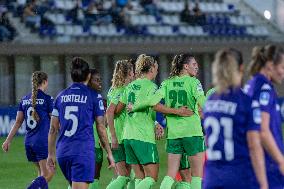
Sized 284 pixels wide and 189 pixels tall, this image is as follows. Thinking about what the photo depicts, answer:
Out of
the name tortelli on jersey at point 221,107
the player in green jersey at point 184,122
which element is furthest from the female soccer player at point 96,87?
the name tortelli on jersey at point 221,107

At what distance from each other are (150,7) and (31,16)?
5907mm

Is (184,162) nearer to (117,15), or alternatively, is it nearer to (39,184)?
(39,184)

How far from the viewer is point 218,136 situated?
6898 millimetres

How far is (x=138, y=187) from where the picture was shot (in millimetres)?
11234

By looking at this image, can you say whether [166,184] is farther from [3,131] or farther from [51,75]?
[51,75]

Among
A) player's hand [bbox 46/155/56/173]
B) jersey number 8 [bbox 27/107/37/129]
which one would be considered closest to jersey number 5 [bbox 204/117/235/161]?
player's hand [bbox 46/155/56/173]

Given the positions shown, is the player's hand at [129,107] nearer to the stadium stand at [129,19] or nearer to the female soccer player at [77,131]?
the female soccer player at [77,131]

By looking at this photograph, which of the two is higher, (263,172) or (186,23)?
(186,23)

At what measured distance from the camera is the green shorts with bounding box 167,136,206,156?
38.4ft

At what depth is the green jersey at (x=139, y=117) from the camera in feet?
37.3

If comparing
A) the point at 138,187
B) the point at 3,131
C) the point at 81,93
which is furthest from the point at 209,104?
the point at 3,131

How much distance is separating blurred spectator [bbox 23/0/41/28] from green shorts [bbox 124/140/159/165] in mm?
21980

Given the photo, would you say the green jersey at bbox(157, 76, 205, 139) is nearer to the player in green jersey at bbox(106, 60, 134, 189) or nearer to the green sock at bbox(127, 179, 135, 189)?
the player in green jersey at bbox(106, 60, 134, 189)

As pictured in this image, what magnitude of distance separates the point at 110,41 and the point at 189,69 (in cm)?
2219
